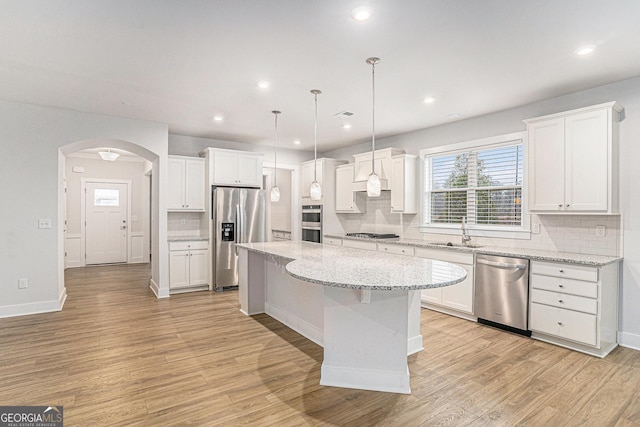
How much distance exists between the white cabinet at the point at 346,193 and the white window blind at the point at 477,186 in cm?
134

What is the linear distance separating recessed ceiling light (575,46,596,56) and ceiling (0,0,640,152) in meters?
0.05

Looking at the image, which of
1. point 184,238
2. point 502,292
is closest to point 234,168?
point 184,238

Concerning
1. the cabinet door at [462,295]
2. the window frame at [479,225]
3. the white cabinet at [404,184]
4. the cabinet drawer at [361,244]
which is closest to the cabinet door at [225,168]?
the cabinet drawer at [361,244]

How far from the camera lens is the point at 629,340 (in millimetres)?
3340

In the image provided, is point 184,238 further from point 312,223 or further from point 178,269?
point 312,223

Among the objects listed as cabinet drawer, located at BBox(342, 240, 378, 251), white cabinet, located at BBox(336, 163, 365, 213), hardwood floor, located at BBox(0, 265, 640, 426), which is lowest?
hardwood floor, located at BBox(0, 265, 640, 426)

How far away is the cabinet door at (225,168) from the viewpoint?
576 centimetres

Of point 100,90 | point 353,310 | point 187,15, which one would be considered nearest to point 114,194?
point 100,90

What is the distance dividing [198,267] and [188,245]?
1.32 ft

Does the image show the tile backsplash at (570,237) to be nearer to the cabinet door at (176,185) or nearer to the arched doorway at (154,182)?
the cabinet door at (176,185)

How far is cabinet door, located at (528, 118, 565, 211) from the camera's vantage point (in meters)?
3.54

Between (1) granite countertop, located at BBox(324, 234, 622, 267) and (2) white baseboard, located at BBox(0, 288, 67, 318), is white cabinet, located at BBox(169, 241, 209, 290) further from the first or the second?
(1) granite countertop, located at BBox(324, 234, 622, 267)

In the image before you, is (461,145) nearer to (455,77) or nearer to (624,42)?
(455,77)

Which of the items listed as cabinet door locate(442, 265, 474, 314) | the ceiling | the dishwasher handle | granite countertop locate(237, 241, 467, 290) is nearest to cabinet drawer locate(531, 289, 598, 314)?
the dishwasher handle
